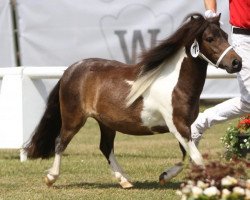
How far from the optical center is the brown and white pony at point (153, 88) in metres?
8.34

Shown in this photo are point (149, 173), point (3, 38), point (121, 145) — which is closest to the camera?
point (149, 173)

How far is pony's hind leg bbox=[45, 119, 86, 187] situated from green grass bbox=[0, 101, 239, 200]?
11 centimetres

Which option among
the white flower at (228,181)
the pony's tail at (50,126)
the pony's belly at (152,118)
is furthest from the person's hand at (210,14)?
the white flower at (228,181)

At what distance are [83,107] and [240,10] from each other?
1798 millimetres

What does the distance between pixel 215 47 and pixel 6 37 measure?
8.22 metres

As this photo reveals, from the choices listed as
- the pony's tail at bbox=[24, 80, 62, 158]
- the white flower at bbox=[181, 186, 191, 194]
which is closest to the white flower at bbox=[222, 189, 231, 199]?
the white flower at bbox=[181, 186, 191, 194]

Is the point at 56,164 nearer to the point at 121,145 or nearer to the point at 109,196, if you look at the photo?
the point at 109,196

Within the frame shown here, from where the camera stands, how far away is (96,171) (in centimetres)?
1046

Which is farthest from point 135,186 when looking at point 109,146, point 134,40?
point 134,40

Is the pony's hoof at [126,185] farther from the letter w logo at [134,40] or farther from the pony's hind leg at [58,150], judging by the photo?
the letter w logo at [134,40]

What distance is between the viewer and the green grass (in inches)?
346

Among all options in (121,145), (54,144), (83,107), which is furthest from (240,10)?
(121,145)

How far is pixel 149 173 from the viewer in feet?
33.7

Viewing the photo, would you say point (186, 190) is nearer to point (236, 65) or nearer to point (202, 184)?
point (202, 184)
